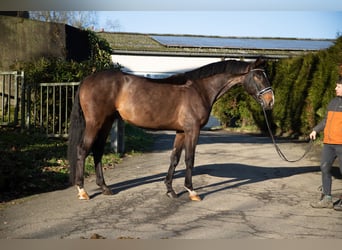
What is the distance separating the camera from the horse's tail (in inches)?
241

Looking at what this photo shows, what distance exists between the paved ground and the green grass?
42 cm

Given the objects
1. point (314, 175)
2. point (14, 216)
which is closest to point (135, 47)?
point (314, 175)

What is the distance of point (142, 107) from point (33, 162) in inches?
113

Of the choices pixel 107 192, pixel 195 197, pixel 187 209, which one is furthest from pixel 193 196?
pixel 107 192

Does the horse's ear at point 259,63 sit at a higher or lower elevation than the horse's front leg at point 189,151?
higher

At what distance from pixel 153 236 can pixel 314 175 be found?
192 inches

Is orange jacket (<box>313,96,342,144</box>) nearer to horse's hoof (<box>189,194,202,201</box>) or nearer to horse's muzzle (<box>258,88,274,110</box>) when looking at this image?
horse's muzzle (<box>258,88,274,110</box>)

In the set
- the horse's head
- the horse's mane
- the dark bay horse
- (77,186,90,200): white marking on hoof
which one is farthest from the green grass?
the horse's head

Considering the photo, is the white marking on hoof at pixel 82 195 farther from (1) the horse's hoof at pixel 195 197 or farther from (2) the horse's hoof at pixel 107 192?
(1) the horse's hoof at pixel 195 197

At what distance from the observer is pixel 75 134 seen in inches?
244

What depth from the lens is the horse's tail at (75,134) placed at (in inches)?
241

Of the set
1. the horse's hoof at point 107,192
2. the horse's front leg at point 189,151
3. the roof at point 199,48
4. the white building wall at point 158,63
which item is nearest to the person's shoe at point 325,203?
the horse's front leg at point 189,151

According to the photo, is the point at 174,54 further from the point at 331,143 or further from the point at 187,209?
the point at 187,209

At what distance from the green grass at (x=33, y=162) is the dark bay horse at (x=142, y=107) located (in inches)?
35.6
